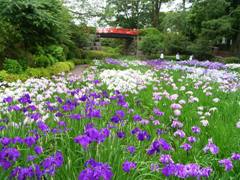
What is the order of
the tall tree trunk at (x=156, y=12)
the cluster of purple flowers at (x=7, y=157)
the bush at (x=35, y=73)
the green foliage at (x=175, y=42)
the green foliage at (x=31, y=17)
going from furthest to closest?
the tall tree trunk at (x=156, y=12) < the green foliage at (x=175, y=42) < the green foliage at (x=31, y=17) < the bush at (x=35, y=73) < the cluster of purple flowers at (x=7, y=157)

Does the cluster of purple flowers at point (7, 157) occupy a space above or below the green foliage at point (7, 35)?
below

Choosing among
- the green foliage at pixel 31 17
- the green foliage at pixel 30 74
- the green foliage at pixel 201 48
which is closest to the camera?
the green foliage at pixel 30 74

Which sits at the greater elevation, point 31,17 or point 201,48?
point 31,17

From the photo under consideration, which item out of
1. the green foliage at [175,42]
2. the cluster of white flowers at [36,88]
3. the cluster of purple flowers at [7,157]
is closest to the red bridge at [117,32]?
the green foliage at [175,42]

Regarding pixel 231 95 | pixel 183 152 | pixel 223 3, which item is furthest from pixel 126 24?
pixel 183 152

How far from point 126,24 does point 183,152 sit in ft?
150

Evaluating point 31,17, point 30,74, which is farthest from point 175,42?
point 30,74

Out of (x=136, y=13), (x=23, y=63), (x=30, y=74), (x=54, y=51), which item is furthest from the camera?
(x=136, y=13)

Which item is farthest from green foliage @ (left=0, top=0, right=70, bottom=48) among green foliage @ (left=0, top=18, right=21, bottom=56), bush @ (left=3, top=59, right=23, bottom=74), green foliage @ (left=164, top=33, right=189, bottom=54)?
green foliage @ (left=164, top=33, right=189, bottom=54)

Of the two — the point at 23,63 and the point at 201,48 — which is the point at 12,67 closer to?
the point at 23,63

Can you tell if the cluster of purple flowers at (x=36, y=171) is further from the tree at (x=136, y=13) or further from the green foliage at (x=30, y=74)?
the tree at (x=136, y=13)

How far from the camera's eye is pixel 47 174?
2.09m

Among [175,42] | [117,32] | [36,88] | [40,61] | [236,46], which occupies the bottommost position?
[40,61]

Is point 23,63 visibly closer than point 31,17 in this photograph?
Yes
